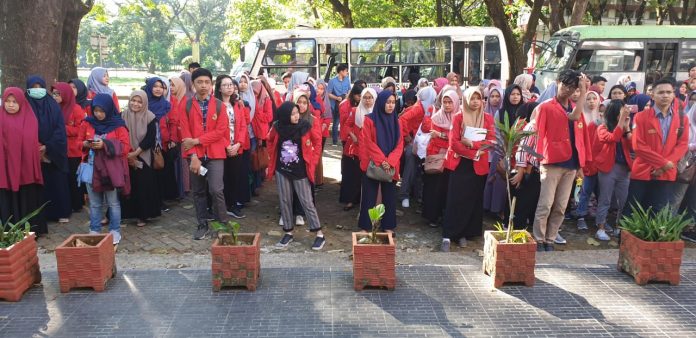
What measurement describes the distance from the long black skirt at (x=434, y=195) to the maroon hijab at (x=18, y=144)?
14.0ft

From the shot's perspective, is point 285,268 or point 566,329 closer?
point 566,329

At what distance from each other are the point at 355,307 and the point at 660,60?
43.0 feet

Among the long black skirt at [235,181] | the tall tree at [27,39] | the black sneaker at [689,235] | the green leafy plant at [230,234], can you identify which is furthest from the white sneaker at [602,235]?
the tall tree at [27,39]

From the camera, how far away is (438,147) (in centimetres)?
609

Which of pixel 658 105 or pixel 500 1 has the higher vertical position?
pixel 500 1

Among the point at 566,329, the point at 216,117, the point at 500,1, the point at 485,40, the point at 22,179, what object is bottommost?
the point at 566,329

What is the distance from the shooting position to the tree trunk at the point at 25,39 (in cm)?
766

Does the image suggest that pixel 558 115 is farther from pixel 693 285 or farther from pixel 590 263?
pixel 693 285

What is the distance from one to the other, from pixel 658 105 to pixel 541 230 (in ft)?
5.31

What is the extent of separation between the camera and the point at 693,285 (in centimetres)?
471

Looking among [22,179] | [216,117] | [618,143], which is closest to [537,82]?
[618,143]

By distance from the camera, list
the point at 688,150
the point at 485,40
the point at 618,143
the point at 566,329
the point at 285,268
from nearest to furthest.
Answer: the point at 566,329
the point at 285,268
the point at 688,150
the point at 618,143
the point at 485,40

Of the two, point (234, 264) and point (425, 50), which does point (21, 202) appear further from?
point (425, 50)

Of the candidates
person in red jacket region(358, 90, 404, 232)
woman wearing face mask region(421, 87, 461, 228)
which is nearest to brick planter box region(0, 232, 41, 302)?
person in red jacket region(358, 90, 404, 232)
